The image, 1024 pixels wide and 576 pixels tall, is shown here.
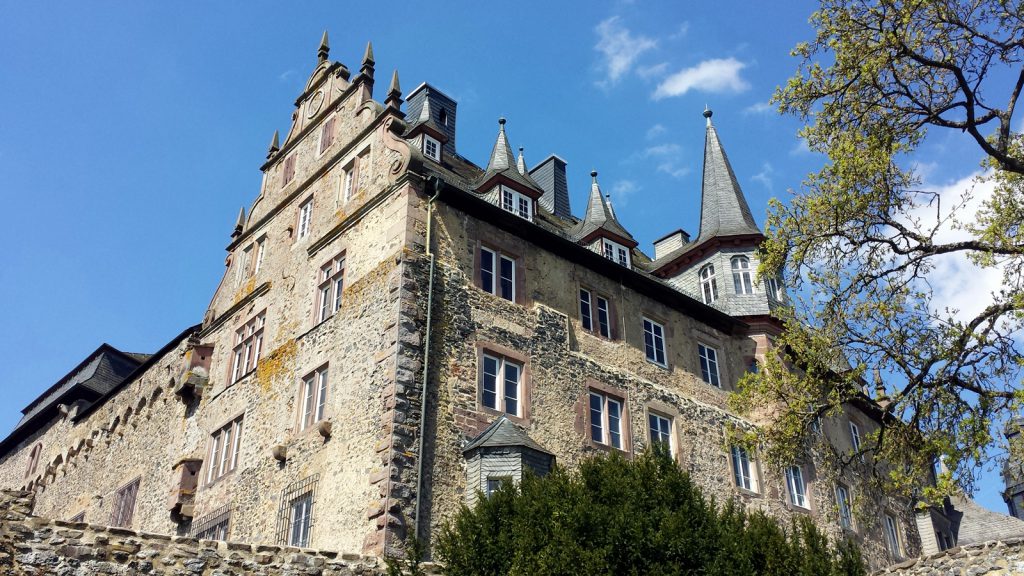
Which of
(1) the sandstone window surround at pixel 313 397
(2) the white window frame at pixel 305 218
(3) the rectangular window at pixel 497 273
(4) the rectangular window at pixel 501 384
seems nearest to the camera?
(4) the rectangular window at pixel 501 384

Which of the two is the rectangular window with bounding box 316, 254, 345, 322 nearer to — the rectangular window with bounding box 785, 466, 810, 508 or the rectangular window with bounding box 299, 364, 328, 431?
the rectangular window with bounding box 299, 364, 328, 431

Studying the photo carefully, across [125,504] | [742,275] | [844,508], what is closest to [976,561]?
[844,508]

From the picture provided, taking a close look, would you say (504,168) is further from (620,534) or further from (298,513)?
(620,534)

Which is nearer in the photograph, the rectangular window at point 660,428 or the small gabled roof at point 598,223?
the rectangular window at point 660,428

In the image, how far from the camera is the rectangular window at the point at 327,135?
84.6 feet

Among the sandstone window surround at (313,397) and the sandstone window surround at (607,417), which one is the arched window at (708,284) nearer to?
the sandstone window surround at (607,417)

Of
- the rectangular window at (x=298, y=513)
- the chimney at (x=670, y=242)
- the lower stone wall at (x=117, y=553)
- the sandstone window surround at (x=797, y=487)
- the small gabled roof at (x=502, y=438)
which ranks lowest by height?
the lower stone wall at (x=117, y=553)

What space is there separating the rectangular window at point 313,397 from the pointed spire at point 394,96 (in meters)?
6.81

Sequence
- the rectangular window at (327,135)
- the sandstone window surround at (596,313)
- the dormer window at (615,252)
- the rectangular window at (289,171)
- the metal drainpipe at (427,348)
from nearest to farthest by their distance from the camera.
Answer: the metal drainpipe at (427,348)
the sandstone window surround at (596,313)
the rectangular window at (327,135)
the dormer window at (615,252)
the rectangular window at (289,171)

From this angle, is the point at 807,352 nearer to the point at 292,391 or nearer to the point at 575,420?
the point at 575,420

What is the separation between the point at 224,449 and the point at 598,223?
11870 millimetres

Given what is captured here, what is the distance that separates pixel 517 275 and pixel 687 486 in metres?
8.38

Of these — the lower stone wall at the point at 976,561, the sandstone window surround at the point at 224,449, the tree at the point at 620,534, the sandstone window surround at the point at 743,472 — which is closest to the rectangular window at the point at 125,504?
the sandstone window surround at the point at 224,449

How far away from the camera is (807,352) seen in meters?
16.9
